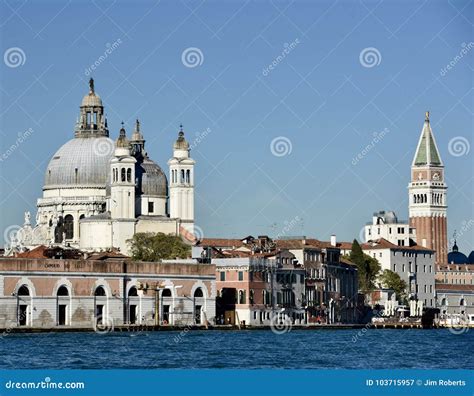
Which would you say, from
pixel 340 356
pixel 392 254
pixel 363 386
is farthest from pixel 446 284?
pixel 363 386

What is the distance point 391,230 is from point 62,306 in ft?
200

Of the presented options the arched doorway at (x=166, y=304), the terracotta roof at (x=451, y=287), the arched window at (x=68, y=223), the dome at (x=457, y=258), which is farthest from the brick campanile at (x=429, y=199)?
the arched doorway at (x=166, y=304)

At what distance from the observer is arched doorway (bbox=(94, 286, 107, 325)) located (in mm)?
67688

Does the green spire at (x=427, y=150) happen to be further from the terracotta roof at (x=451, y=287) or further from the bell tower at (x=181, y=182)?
the bell tower at (x=181, y=182)

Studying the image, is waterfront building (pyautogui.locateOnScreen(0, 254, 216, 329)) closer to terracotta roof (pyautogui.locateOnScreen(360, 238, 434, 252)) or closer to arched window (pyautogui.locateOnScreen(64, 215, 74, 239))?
arched window (pyautogui.locateOnScreen(64, 215, 74, 239))

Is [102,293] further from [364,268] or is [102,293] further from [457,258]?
[457,258]

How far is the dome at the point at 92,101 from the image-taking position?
9425 cm

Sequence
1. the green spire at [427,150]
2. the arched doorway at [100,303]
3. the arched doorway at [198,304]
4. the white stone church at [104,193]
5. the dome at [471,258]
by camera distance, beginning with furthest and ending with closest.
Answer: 1. the dome at [471,258]
2. the green spire at [427,150]
3. the white stone church at [104,193]
4. the arched doorway at [198,304]
5. the arched doorway at [100,303]

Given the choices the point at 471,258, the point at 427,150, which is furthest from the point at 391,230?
the point at 471,258

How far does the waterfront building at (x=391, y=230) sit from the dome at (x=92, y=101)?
115 feet

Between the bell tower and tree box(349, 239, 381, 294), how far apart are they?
39.1 feet

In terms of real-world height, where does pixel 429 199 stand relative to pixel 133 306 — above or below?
above

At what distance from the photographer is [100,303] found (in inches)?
2682

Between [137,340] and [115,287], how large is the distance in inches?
588
